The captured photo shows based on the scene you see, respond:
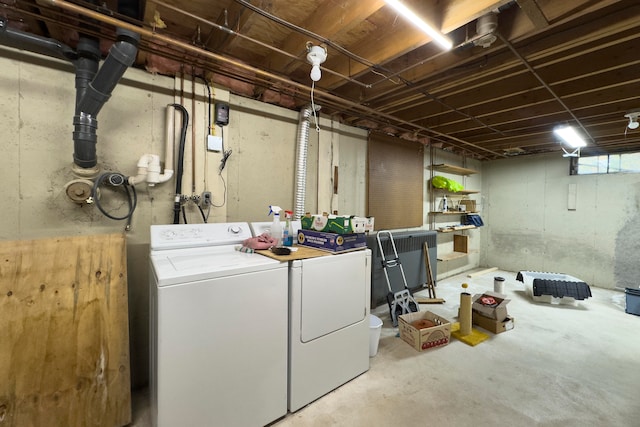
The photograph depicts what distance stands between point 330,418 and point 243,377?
658 millimetres

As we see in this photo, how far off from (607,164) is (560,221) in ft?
3.86

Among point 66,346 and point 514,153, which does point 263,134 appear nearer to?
point 66,346

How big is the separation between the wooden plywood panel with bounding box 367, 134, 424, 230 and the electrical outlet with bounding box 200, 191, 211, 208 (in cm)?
210

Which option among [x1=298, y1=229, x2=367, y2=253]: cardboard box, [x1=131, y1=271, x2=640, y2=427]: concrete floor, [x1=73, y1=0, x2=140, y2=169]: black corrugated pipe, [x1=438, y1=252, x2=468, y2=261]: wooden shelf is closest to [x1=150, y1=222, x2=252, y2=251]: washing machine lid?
[x1=298, y1=229, x2=367, y2=253]: cardboard box

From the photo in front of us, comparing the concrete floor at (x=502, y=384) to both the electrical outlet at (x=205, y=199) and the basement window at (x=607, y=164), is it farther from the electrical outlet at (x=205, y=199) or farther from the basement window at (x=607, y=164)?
the basement window at (x=607, y=164)

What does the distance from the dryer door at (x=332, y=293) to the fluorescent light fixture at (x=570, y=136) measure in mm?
3640

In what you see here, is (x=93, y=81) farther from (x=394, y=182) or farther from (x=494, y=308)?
(x=494, y=308)

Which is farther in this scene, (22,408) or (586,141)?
(586,141)

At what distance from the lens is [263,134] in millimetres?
2627

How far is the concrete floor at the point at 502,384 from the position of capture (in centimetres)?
172

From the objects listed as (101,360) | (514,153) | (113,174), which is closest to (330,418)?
(101,360)

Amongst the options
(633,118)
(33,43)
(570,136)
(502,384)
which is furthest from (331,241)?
(570,136)

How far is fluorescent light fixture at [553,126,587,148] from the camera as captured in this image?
3585 mm

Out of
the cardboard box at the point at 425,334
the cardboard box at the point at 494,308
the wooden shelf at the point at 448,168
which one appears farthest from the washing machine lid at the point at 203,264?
the wooden shelf at the point at 448,168
